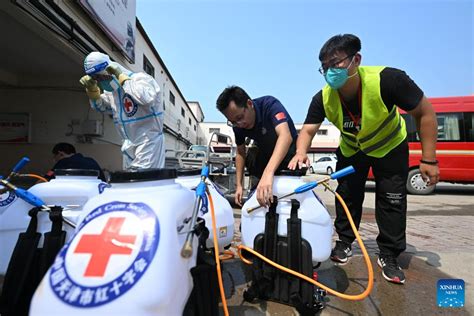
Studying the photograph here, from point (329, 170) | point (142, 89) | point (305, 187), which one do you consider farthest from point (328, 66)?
point (329, 170)

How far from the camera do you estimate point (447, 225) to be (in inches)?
159

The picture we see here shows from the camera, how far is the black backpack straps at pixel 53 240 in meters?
1.30

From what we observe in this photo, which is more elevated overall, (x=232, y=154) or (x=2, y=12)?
→ (x=2, y=12)

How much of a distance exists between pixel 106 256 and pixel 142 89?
1770mm

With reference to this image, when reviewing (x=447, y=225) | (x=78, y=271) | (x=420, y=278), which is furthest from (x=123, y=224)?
(x=447, y=225)

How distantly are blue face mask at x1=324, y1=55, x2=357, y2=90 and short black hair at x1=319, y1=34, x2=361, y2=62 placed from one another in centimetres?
7

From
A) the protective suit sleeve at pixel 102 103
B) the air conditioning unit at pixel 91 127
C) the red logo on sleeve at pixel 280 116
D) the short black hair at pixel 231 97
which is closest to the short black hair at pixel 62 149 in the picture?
the protective suit sleeve at pixel 102 103

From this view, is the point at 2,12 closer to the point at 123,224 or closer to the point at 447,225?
the point at 123,224

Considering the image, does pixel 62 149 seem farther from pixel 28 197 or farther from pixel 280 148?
pixel 280 148

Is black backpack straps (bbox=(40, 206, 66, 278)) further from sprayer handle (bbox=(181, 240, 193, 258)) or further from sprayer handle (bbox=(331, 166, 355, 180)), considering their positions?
sprayer handle (bbox=(331, 166, 355, 180))

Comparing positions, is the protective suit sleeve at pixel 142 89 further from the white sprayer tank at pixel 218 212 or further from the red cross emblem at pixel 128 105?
the white sprayer tank at pixel 218 212

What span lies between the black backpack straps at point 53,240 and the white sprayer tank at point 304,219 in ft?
3.10

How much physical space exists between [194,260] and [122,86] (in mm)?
1799

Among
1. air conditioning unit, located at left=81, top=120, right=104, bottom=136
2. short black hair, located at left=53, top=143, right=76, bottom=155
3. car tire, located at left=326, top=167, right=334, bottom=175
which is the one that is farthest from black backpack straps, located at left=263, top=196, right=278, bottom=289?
car tire, located at left=326, top=167, right=334, bottom=175
